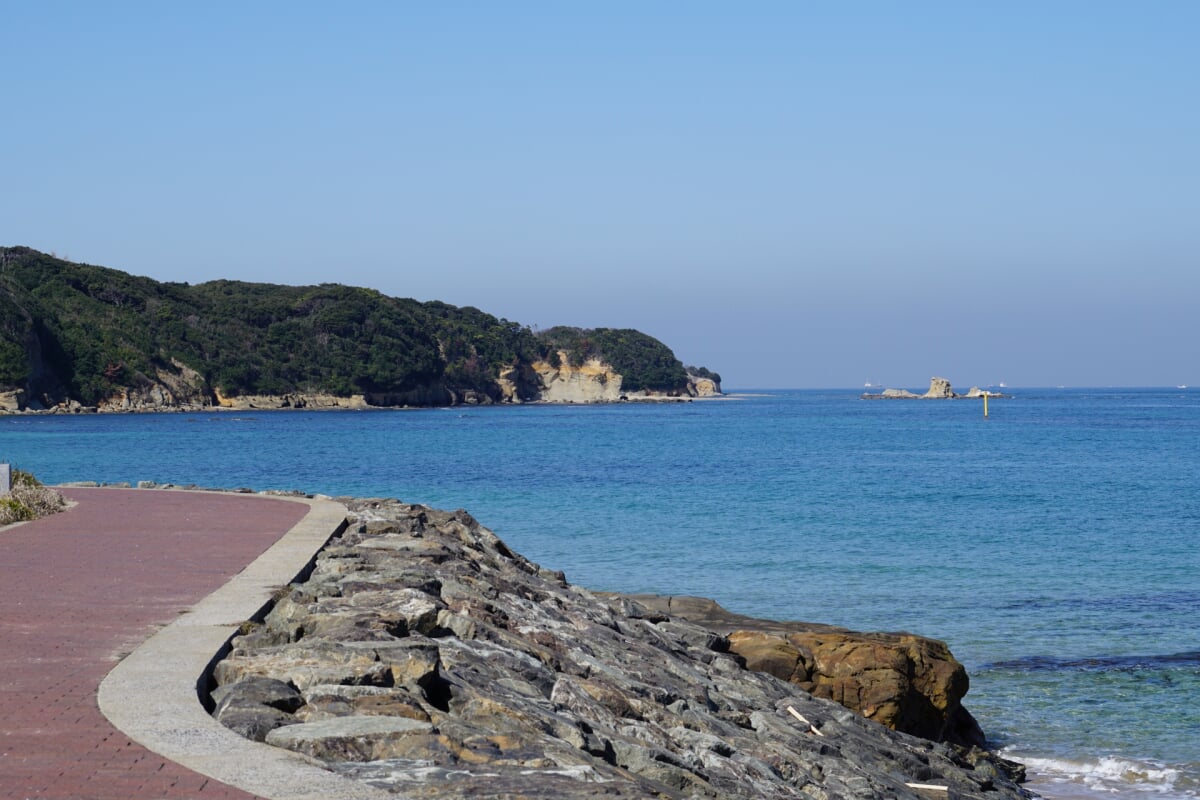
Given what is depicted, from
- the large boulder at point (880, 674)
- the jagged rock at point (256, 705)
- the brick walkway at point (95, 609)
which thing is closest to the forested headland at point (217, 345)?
the brick walkway at point (95, 609)

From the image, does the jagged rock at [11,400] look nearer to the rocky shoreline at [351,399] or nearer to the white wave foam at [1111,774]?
the rocky shoreline at [351,399]

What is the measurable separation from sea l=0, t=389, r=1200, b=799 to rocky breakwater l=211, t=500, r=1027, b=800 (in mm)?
2858

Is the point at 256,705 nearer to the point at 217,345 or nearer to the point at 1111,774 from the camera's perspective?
the point at 1111,774

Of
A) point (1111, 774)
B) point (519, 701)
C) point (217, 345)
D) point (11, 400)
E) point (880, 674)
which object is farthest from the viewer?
point (217, 345)

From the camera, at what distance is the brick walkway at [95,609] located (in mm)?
5355

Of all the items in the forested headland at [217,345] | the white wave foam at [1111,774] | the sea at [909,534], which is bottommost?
the white wave foam at [1111,774]

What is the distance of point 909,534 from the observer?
29.5m

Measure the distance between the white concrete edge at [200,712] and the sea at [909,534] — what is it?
26.5ft

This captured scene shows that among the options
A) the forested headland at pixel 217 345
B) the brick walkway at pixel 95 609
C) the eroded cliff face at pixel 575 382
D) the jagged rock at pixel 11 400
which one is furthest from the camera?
the eroded cliff face at pixel 575 382

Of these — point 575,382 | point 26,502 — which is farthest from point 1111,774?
point 575,382

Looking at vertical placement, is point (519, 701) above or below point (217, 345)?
below

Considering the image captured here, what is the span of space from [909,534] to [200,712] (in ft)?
81.6

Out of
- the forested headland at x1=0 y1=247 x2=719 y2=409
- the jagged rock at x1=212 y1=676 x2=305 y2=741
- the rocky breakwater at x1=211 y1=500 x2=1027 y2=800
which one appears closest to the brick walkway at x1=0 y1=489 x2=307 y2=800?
the jagged rock at x1=212 y1=676 x2=305 y2=741

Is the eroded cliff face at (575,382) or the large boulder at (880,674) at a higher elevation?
the eroded cliff face at (575,382)
